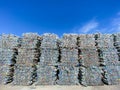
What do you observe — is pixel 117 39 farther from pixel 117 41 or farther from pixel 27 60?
pixel 27 60

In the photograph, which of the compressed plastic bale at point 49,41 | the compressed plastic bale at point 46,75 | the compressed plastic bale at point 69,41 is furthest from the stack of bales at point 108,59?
the compressed plastic bale at point 46,75

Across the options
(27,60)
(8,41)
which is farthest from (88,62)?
(8,41)

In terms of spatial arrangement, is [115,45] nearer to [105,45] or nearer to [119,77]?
[105,45]

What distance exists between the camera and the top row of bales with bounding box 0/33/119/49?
9.98 m

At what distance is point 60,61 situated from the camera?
9.70 metres

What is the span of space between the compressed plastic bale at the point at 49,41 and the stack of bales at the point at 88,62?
912mm

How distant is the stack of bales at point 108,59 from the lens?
927cm

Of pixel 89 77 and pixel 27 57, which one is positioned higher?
pixel 27 57

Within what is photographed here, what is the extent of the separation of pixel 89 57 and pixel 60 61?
1.06 m

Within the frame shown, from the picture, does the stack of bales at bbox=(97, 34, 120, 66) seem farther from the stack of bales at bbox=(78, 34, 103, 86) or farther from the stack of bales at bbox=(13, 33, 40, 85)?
the stack of bales at bbox=(13, 33, 40, 85)

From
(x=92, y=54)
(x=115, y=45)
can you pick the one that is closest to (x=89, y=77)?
(x=92, y=54)

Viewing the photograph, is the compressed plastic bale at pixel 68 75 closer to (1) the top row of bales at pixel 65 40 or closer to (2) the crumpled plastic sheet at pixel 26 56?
(1) the top row of bales at pixel 65 40

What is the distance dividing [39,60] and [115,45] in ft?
9.50

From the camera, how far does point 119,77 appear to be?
9.23 metres
